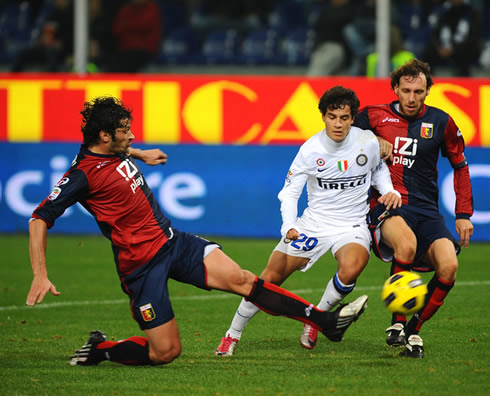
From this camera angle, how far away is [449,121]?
6.89 meters

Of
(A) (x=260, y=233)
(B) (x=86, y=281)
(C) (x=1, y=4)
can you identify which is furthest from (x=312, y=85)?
(C) (x=1, y=4)

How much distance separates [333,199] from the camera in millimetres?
6688

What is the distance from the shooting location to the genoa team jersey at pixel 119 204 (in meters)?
6.05

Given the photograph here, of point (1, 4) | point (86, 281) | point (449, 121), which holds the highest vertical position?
point (1, 4)

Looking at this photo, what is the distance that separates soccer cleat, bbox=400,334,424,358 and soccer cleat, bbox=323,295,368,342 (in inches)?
29.4

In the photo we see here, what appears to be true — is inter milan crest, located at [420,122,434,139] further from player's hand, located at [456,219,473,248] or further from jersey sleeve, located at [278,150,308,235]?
jersey sleeve, located at [278,150,308,235]

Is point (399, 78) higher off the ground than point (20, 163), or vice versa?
point (399, 78)

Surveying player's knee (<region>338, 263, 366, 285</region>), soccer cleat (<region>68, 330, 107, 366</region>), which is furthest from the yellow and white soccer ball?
soccer cleat (<region>68, 330, 107, 366</region>)

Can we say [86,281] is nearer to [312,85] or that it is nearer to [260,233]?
[260,233]

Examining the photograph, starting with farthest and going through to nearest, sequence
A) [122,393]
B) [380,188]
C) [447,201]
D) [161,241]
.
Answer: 1. [447,201]
2. [380,188]
3. [161,241]
4. [122,393]

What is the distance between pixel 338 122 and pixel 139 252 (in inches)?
65.1

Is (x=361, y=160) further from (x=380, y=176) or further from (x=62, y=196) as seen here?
(x=62, y=196)

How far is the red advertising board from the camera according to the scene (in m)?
12.5

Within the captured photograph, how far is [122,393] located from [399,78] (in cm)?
304
